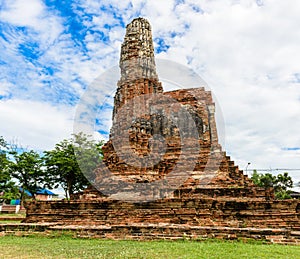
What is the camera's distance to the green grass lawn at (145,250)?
5223 millimetres

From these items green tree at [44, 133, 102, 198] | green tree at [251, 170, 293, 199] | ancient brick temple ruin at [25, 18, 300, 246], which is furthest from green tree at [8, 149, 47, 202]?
green tree at [251, 170, 293, 199]

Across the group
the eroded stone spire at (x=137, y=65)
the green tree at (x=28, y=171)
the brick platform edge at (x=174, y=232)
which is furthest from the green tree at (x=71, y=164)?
the brick platform edge at (x=174, y=232)

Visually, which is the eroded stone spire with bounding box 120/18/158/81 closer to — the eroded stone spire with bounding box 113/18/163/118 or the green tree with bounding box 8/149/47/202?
the eroded stone spire with bounding box 113/18/163/118

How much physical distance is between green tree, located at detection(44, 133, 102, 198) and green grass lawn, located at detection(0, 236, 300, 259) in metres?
19.7

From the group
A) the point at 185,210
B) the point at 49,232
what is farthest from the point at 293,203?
the point at 49,232

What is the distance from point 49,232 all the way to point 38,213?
2.53 metres

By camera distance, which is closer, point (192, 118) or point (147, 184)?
point (147, 184)

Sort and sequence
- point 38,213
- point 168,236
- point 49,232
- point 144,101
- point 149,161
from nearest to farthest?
point 168,236 < point 49,232 < point 38,213 < point 149,161 < point 144,101

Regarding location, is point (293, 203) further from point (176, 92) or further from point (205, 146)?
point (176, 92)

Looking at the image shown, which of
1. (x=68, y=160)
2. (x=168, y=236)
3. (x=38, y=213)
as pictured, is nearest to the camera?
(x=168, y=236)

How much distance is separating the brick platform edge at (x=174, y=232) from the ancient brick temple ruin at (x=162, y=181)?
0.08 feet

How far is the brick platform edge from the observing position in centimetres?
676

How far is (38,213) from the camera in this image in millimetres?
10305

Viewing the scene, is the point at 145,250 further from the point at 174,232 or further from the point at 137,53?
the point at 137,53
